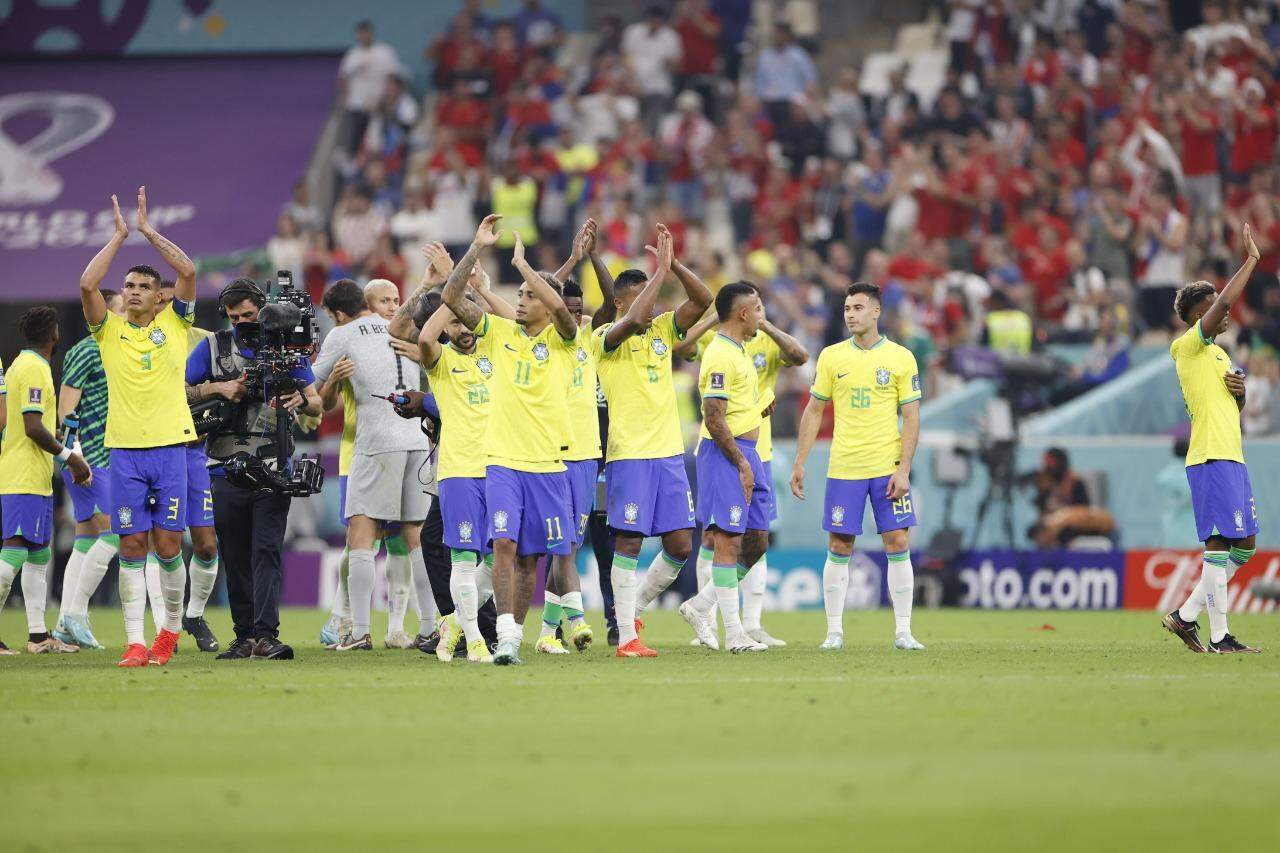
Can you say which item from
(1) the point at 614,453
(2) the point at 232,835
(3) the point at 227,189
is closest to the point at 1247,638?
(1) the point at 614,453

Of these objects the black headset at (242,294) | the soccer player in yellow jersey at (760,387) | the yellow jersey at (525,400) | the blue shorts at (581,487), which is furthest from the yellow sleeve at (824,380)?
the black headset at (242,294)

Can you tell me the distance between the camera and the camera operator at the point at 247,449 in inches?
487

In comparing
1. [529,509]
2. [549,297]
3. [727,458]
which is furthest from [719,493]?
[549,297]

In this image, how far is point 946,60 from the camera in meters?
28.0

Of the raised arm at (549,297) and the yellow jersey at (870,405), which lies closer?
the raised arm at (549,297)

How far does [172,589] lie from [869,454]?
501 centimetres

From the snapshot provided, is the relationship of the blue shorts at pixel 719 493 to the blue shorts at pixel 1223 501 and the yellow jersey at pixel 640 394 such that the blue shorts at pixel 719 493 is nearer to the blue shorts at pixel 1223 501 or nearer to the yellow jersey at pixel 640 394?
the yellow jersey at pixel 640 394

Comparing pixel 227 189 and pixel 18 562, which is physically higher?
pixel 227 189

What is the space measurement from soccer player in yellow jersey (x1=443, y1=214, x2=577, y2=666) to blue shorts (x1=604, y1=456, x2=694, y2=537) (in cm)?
88

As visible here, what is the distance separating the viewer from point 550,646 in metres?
12.6

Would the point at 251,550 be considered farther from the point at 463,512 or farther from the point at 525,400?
the point at 525,400

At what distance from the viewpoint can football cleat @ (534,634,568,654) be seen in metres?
12.6

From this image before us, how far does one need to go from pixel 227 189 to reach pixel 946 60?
11.6m

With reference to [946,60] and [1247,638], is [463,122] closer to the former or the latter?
[946,60]
